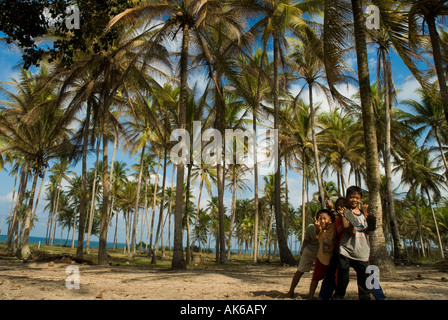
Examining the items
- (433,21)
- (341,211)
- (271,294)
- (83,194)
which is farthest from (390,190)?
(83,194)

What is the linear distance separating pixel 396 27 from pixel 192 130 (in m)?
12.3

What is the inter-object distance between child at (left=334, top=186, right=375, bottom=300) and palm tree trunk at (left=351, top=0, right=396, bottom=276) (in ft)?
9.97

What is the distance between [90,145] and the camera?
55.9ft

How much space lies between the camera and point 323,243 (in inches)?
172

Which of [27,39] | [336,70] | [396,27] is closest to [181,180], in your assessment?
[336,70]

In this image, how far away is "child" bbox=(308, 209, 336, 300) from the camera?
4.34 metres

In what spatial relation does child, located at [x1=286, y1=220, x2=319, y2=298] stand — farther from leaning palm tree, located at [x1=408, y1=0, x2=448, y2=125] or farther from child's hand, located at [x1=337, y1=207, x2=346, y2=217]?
leaning palm tree, located at [x1=408, y1=0, x2=448, y2=125]

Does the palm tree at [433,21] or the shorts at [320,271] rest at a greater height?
the palm tree at [433,21]

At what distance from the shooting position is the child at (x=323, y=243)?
434 cm

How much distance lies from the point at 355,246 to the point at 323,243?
518 millimetres

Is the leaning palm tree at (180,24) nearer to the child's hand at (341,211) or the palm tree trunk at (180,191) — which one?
the palm tree trunk at (180,191)

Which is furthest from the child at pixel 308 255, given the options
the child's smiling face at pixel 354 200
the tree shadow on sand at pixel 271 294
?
the child's smiling face at pixel 354 200

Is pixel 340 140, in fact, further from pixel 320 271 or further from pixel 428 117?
pixel 320 271

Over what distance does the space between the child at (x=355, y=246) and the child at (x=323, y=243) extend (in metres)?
0.29
